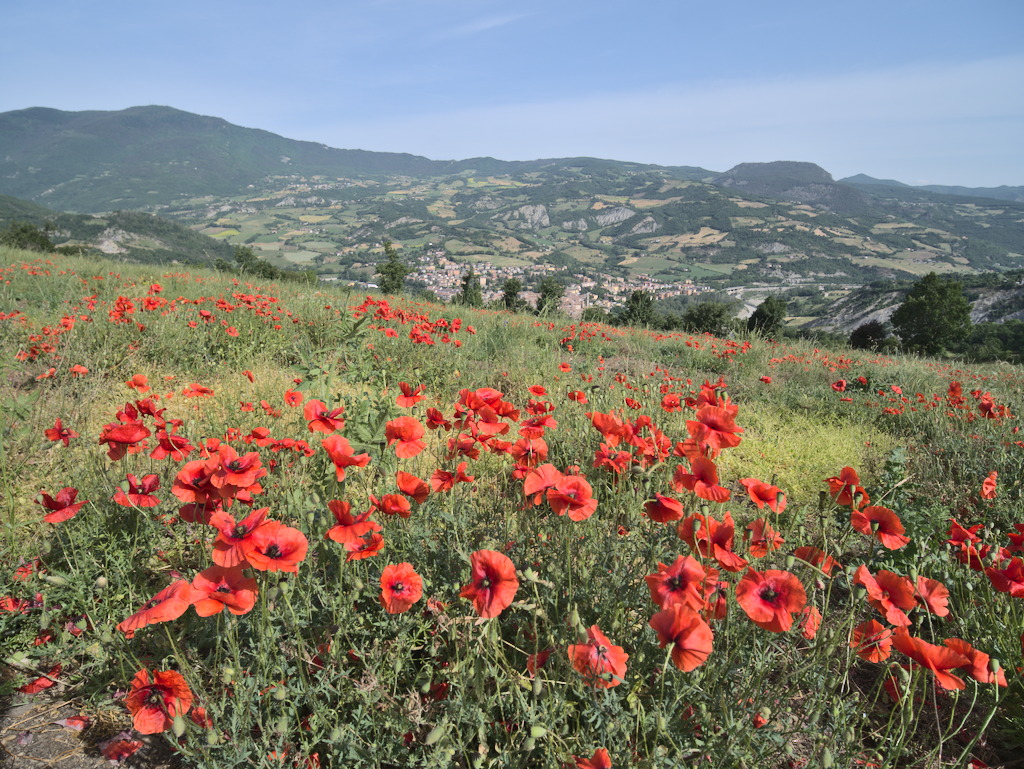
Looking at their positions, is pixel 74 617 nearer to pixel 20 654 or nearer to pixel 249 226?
pixel 20 654

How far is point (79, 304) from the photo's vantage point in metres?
5.19

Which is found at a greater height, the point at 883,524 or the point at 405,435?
→ the point at 405,435

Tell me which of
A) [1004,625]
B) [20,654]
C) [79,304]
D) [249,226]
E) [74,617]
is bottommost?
[74,617]

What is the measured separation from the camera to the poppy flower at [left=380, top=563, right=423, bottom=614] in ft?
4.22

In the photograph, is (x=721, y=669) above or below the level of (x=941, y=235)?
below

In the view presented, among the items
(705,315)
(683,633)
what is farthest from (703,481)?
(705,315)

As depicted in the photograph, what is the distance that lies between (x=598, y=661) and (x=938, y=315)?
139ft

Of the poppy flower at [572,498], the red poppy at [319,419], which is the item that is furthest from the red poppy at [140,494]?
the poppy flower at [572,498]

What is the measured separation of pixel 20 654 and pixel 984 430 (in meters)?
6.10

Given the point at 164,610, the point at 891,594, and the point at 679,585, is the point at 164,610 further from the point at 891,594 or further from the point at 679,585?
the point at 891,594

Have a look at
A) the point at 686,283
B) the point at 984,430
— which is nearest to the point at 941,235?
Answer: the point at 686,283

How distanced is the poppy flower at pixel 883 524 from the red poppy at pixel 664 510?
1.56 ft

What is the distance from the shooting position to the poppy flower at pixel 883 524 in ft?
4.40

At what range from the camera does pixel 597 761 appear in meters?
1.12
